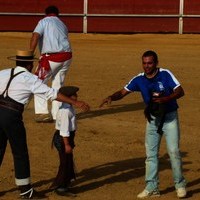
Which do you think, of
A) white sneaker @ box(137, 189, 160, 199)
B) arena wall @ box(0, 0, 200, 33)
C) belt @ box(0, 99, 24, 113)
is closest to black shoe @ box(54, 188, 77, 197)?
white sneaker @ box(137, 189, 160, 199)

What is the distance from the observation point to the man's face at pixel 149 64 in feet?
28.1

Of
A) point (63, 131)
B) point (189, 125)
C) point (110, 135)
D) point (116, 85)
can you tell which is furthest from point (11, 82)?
point (116, 85)

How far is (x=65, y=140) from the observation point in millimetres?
8844

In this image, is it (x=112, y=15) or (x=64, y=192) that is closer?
(x=64, y=192)

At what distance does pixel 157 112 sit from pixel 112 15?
19886 millimetres

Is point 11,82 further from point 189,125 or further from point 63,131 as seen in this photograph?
point 189,125

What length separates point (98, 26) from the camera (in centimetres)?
2844

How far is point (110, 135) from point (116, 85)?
500 cm

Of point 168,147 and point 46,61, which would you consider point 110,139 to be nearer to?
point 46,61

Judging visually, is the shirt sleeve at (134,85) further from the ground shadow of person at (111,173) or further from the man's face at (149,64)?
the ground shadow of person at (111,173)

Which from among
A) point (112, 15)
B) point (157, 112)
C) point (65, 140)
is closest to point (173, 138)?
point (157, 112)

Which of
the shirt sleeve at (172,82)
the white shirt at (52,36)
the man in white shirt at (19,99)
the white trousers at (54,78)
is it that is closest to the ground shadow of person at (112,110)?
the white trousers at (54,78)

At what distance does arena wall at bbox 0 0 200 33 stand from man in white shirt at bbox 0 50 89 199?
64.2ft

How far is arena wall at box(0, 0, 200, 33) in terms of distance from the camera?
27.9m
